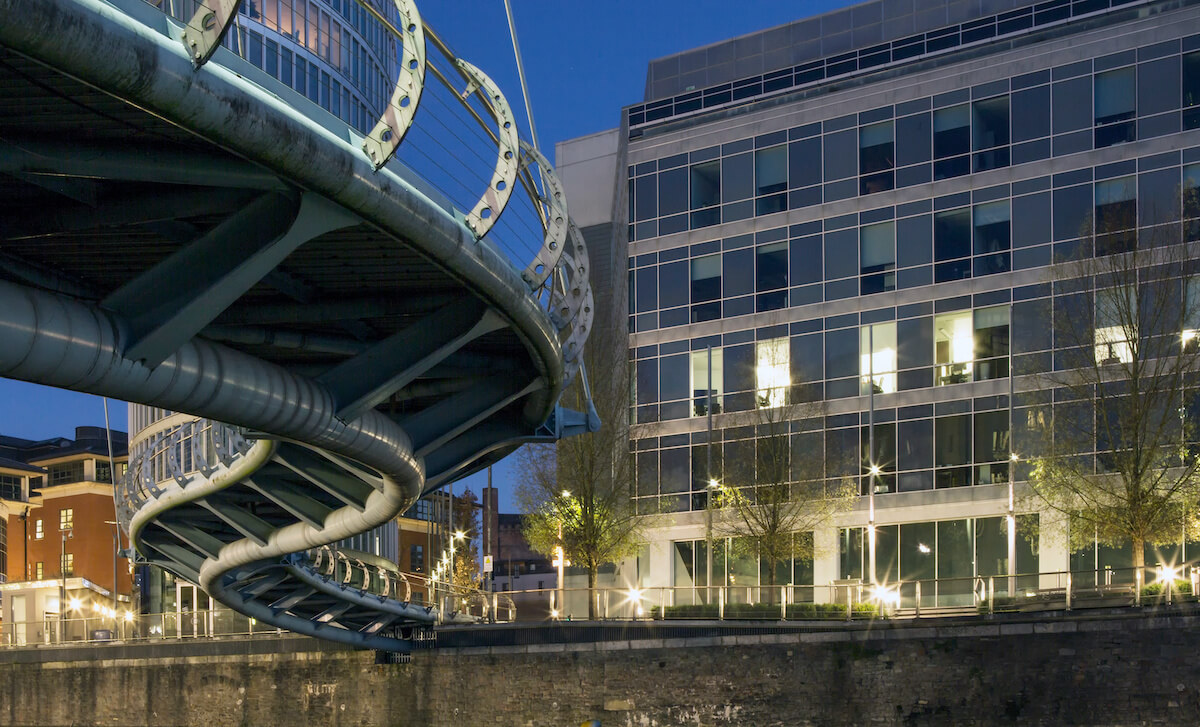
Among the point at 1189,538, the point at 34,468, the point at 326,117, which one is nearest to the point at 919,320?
the point at 1189,538

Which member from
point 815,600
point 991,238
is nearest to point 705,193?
point 991,238

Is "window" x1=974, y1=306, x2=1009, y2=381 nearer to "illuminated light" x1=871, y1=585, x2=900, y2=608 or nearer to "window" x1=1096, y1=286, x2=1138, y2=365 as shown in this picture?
"window" x1=1096, y1=286, x2=1138, y2=365

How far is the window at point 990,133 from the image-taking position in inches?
Answer: 1892

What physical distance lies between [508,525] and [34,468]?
66.1m

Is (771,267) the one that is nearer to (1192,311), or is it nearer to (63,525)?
(1192,311)

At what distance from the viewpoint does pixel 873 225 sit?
1969 inches

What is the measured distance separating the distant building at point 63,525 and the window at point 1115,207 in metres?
49.7

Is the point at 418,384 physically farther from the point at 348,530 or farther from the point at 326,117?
the point at 326,117

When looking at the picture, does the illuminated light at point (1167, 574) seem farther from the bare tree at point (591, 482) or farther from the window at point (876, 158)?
the window at point (876, 158)

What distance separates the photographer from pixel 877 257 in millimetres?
49781

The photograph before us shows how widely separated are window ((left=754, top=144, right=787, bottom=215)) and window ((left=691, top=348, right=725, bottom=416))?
18.0ft

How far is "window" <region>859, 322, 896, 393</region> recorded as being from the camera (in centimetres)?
4909

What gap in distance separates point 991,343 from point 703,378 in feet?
34.9

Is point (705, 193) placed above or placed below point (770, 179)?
below
